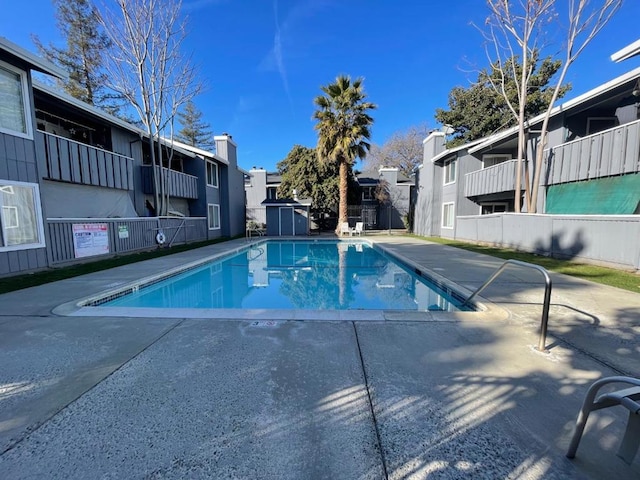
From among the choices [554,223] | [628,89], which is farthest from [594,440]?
[628,89]

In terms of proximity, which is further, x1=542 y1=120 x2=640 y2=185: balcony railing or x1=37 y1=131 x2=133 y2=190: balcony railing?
x1=37 y1=131 x2=133 y2=190: balcony railing

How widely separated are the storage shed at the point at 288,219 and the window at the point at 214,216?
12.5 ft

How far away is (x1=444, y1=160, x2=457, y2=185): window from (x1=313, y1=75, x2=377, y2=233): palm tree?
17.7 feet

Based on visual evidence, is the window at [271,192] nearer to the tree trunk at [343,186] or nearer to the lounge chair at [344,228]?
the tree trunk at [343,186]

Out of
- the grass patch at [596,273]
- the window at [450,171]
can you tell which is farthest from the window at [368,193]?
the grass patch at [596,273]

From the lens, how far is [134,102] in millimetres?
13430

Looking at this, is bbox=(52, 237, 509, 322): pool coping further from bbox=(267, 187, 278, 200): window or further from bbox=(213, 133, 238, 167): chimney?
bbox=(267, 187, 278, 200): window

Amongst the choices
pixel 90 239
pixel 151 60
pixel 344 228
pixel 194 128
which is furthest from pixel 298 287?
pixel 194 128

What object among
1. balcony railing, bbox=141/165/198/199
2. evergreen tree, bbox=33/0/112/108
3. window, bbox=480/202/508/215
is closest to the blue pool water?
balcony railing, bbox=141/165/198/199

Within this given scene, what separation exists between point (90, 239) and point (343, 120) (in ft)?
49.2

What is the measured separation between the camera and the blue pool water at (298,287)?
5.91 m

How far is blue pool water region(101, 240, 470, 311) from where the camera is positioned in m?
5.91

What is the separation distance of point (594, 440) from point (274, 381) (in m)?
2.27

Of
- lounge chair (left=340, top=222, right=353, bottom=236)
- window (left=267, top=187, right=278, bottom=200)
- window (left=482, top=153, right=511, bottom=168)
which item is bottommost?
lounge chair (left=340, top=222, right=353, bottom=236)
